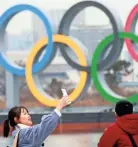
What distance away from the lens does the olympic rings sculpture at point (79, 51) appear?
17.5 ft

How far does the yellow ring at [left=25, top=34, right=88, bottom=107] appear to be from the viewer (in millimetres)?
5324

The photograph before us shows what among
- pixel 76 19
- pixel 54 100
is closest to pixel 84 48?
pixel 76 19

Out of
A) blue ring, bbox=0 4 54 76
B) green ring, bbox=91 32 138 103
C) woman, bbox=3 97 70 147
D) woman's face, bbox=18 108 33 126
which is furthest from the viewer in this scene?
blue ring, bbox=0 4 54 76

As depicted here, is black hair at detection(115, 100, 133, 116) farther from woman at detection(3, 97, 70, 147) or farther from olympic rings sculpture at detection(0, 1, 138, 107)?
olympic rings sculpture at detection(0, 1, 138, 107)

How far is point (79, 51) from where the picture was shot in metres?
5.39

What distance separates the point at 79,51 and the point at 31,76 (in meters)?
0.62

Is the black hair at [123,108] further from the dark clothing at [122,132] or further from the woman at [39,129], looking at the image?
the woman at [39,129]

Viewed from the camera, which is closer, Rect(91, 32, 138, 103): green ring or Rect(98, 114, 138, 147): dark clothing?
Rect(98, 114, 138, 147): dark clothing

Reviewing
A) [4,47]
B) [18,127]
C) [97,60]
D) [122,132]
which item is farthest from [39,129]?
[4,47]

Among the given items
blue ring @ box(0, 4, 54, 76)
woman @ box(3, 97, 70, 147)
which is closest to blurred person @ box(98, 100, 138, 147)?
woman @ box(3, 97, 70, 147)

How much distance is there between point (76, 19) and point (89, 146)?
4.68 feet

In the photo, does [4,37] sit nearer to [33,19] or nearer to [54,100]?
[33,19]

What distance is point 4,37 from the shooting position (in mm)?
5516

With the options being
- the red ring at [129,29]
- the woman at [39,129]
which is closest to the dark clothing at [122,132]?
A: the woman at [39,129]
